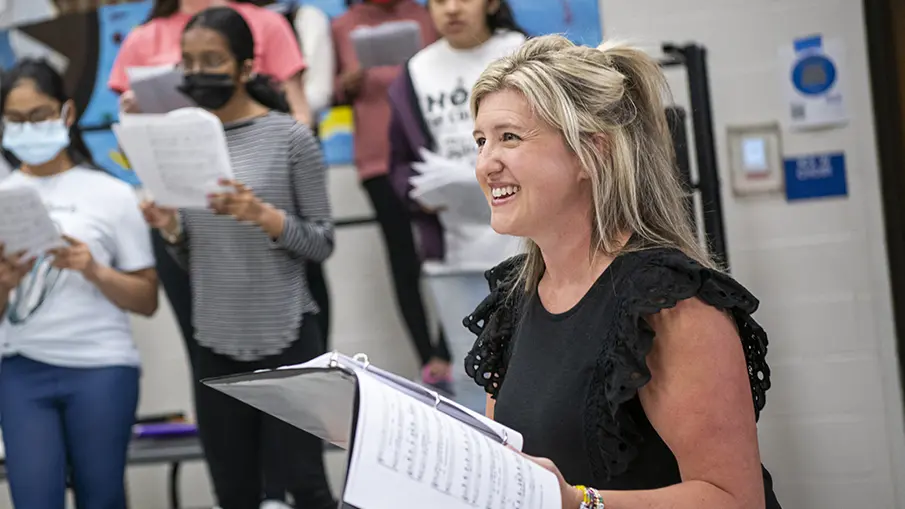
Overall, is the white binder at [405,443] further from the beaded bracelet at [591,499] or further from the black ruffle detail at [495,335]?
the black ruffle detail at [495,335]

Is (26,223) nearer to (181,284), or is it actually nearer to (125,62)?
(181,284)

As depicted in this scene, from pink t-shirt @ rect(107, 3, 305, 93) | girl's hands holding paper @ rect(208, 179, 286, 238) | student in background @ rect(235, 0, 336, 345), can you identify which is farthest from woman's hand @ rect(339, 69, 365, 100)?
girl's hands holding paper @ rect(208, 179, 286, 238)

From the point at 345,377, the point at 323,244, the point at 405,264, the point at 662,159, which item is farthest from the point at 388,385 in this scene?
the point at 405,264

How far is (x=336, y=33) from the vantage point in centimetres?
370

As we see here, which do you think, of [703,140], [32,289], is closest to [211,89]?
[32,289]

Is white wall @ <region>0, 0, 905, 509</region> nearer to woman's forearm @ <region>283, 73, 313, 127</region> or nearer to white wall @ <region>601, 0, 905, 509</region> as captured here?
white wall @ <region>601, 0, 905, 509</region>

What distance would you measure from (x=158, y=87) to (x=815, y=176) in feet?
6.48

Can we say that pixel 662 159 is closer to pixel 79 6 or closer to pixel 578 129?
pixel 578 129

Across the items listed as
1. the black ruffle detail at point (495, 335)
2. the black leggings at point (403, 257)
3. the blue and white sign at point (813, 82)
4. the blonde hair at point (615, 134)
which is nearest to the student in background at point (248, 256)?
the black leggings at point (403, 257)

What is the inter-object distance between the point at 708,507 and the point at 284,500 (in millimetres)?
1757

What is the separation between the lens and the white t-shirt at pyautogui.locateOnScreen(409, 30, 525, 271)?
296 centimetres

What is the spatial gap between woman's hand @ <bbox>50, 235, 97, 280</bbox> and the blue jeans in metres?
0.26

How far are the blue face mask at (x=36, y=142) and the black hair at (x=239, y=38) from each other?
0.51m

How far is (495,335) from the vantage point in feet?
5.09
